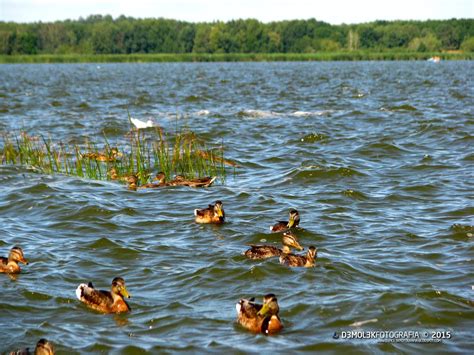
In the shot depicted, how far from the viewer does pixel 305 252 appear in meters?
11.4

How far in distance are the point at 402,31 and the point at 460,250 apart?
150 metres

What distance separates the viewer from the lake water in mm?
8578

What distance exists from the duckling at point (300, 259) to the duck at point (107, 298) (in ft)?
7.99

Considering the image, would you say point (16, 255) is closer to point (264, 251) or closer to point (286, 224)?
point (264, 251)

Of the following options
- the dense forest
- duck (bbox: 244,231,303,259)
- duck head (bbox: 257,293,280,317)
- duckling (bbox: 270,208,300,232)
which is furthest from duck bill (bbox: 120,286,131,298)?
the dense forest

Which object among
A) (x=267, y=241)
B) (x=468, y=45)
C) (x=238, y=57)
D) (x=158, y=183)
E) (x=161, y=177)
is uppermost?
(x=161, y=177)

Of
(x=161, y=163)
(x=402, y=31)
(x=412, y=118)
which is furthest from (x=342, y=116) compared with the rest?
(x=402, y=31)

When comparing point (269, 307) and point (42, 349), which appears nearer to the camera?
point (42, 349)

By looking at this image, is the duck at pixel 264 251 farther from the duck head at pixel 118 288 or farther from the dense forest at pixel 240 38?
the dense forest at pixel 240 38

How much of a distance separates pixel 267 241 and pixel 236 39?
140297 mm

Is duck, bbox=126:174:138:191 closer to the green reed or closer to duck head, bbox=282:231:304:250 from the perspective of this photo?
the green reed

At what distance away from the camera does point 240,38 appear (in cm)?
15088

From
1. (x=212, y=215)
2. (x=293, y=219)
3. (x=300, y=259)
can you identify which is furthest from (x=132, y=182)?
(x=300, y=259)

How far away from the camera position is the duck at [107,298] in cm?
900
